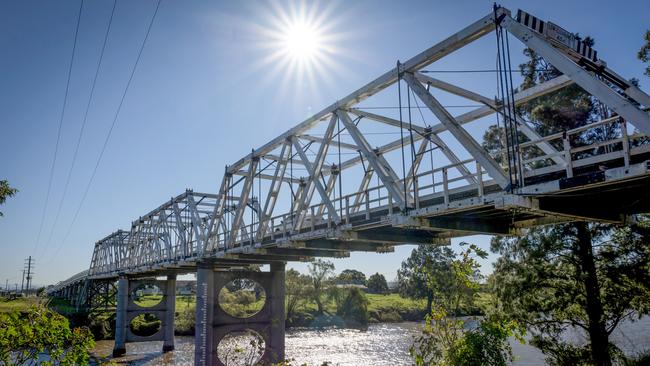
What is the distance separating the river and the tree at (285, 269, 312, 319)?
262 inches

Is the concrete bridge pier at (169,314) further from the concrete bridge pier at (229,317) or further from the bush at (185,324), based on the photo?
the concrete bridge pier at (229,317)

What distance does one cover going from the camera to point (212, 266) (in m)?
33.7

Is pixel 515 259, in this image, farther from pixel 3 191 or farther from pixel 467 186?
pixel 3 191

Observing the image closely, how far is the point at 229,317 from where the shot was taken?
32.1 meters

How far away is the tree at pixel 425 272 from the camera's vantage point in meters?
13.4

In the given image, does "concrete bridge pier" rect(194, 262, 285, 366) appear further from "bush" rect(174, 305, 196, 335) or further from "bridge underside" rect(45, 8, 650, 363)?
"bush" rect(174, 305, 196, 335)

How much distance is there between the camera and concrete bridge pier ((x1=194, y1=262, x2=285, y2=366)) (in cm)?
3138

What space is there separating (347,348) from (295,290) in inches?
1017

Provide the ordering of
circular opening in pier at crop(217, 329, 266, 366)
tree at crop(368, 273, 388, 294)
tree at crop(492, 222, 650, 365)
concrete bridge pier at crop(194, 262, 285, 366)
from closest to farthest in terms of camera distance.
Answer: circular opening in pier at crop(217, 329, 266, 366) < tree at crop(492, 222, 650, 365) < concrete bridge pier at crop(194, 262, 285, 366) < tree at crop(368, 273, 388, 294)

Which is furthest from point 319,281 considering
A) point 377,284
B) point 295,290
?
point 377,284

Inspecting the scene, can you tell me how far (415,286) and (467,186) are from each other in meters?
75.9

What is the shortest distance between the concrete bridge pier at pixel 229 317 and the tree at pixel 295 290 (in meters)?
41.0

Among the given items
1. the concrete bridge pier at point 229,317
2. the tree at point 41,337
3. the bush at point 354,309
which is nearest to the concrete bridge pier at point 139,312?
the concrete bridge pier at point 229,317

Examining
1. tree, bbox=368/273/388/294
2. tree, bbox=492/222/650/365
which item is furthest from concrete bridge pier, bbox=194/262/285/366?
tree, bbox=368/273/388/294
